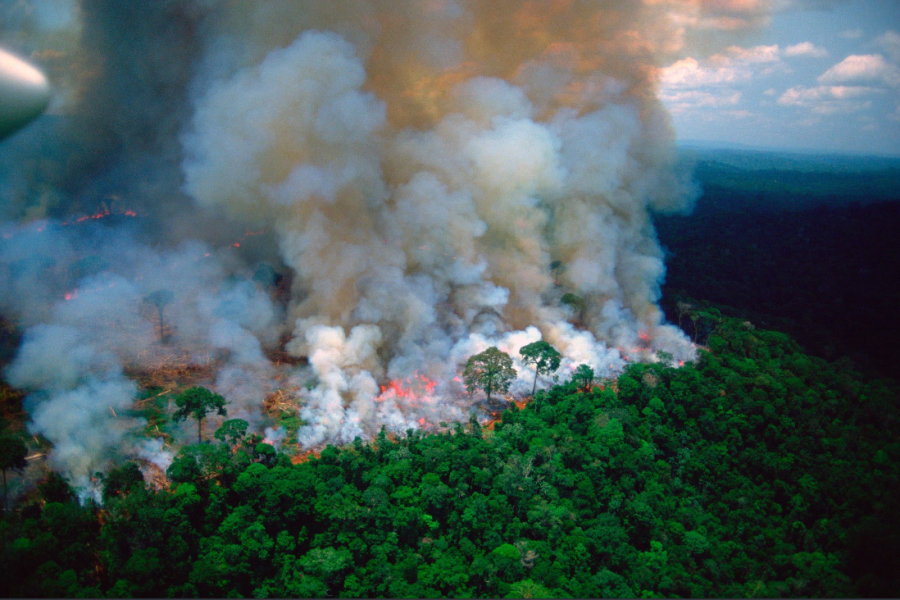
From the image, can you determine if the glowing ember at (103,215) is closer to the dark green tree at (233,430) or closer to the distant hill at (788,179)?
the dark green tree at (233,430)

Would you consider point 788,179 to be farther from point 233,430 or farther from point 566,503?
point 233,430

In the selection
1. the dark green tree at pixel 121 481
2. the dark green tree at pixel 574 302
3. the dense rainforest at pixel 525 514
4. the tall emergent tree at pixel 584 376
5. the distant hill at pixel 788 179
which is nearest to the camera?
the dense rainforest at pixel 525 514

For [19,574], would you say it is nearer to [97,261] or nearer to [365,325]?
[365,325]

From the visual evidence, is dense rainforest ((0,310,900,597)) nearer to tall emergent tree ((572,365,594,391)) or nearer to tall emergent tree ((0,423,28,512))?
tall emergent tree ((0,423,28,512))

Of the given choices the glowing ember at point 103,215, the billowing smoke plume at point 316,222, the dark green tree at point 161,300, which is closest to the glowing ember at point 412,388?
the billowing smoke plume at point 316,222

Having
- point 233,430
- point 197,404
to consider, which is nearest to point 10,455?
point 197,404

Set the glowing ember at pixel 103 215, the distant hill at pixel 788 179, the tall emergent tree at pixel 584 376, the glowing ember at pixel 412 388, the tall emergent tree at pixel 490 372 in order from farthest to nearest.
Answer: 1. the glowing ember at pixel 103 215
2. the distant hill at pixel 788 179
3. the tall emergent tree at pixel 584 376
4. the tall emergent tree at pixel 490 372
5. the glowing ember at pixel 412 388
